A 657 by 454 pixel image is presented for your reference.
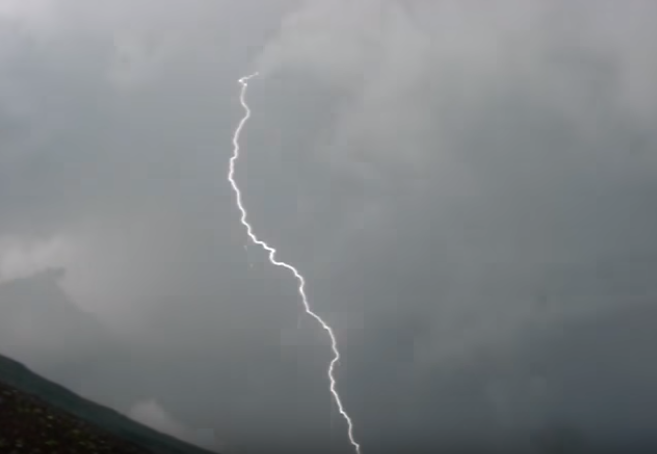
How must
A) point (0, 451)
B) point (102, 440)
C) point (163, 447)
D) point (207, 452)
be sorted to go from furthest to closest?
point (207, 452)
point (163, 447)
point (102, 440)
point (0, 451)

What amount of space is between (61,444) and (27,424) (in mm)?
2034

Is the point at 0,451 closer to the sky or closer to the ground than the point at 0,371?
closer to the ground

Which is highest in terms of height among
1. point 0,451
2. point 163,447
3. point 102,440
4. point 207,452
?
point 207,452

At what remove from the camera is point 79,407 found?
215 feet

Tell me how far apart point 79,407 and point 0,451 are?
102 feet

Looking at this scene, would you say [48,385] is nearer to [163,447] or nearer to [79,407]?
[79,407]

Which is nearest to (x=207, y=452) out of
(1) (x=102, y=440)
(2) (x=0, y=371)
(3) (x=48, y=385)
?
(3) (x=48, y=385)

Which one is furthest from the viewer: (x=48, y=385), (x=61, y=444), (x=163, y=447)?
(x=48, y=385)

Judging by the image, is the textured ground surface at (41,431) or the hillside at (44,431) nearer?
the textured ground surface at (41,431)

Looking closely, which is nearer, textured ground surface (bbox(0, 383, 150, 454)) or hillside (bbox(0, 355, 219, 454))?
textured ground surface (bbox(0, 383, 150, 454))

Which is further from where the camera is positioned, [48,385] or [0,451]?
[48,385]

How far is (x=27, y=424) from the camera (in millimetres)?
38438

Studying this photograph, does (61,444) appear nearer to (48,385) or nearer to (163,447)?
(163,447)

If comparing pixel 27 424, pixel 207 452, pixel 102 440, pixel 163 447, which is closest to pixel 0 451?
pixel 27 424
